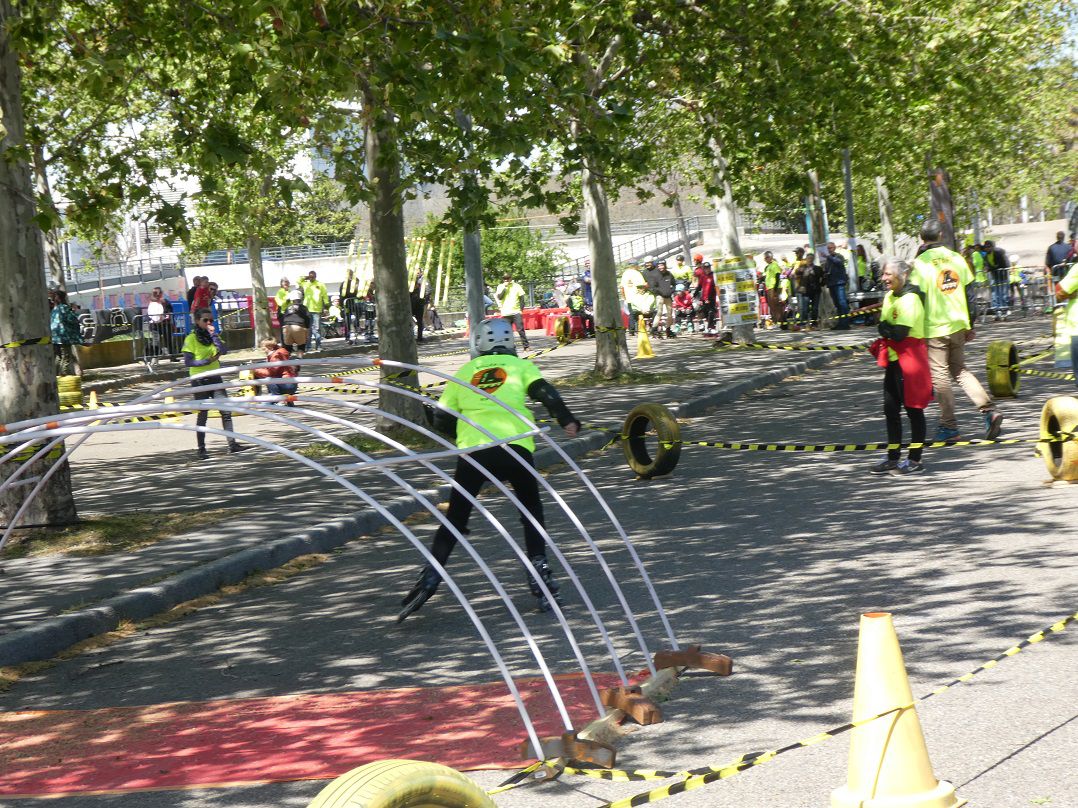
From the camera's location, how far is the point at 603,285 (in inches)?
874

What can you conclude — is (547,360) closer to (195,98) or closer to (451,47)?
(195,98)

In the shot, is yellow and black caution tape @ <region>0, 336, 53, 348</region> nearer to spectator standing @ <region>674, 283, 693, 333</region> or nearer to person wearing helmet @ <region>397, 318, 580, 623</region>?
Result: person wearing helmet @ <region>397, 318, 580, 623</region>

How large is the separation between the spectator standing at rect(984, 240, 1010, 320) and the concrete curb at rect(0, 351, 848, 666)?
22.6 metres

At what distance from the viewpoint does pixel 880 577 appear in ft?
26.1

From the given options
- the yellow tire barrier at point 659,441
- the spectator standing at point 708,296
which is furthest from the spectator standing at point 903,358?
the spectator standing at point 708,296

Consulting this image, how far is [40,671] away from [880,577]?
191 inches

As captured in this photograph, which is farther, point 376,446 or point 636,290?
point 636,290

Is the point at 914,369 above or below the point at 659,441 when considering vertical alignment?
above

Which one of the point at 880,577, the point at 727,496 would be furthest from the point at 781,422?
the point at 880,577

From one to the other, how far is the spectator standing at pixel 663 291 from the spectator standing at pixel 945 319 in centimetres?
1990

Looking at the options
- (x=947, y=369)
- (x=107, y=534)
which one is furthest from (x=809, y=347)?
(x=107, y=534)

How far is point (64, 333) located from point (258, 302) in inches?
512

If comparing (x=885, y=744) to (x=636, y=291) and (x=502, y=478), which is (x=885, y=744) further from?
(x=636, y=291)

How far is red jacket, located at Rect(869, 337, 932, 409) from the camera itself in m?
11.6
